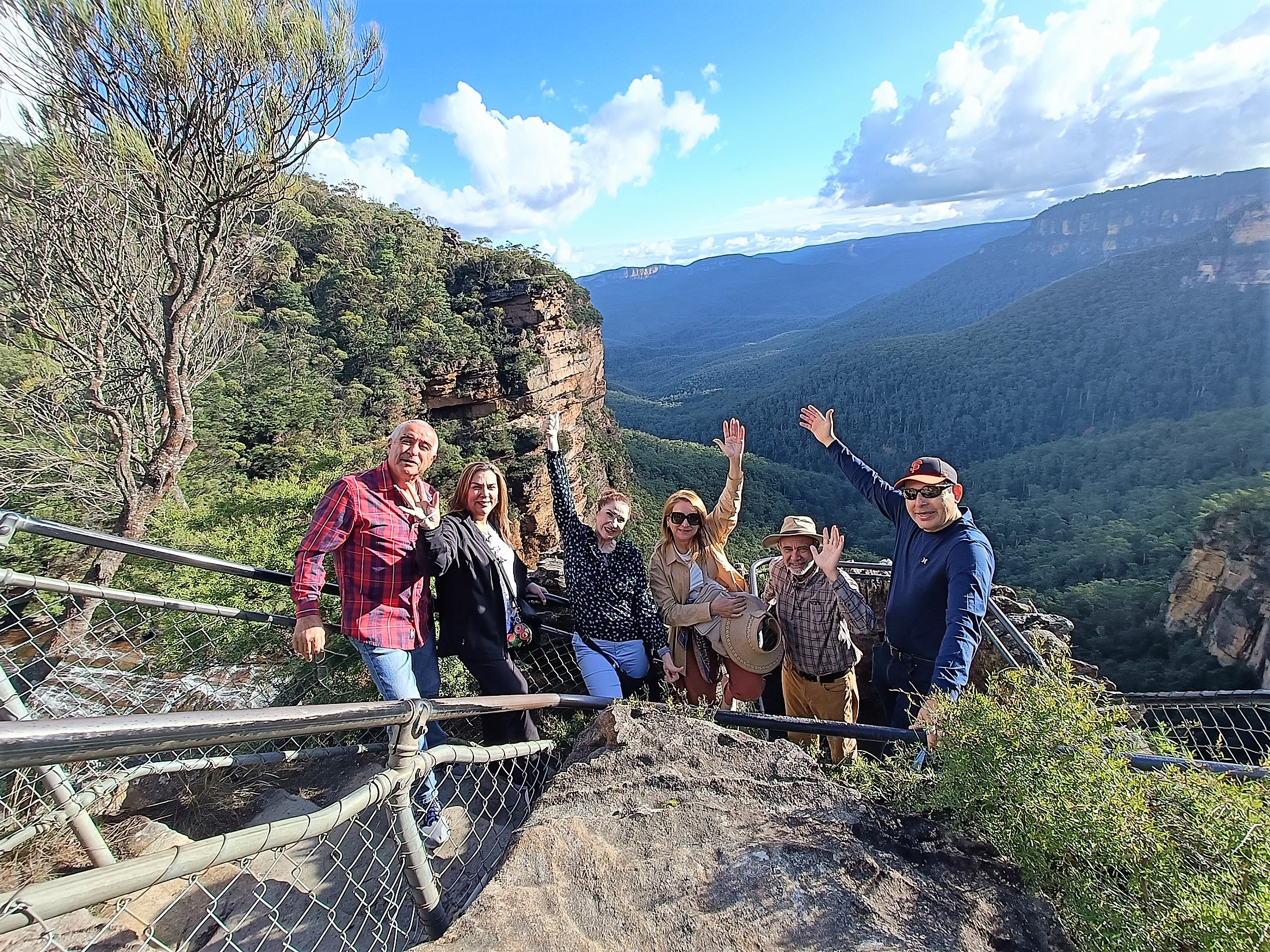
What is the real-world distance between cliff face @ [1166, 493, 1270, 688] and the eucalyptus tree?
91.4ft

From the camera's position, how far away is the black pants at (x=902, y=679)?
3.20 metres

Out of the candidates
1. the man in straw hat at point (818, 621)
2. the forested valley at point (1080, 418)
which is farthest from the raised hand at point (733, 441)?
the forested valley at point (1080, 418)

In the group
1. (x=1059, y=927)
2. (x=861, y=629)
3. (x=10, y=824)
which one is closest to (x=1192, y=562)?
(x=861, y=629)

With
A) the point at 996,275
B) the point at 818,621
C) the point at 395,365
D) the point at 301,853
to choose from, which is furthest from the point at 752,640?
the point at 996,275

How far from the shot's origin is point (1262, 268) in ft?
260

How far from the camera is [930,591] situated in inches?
120

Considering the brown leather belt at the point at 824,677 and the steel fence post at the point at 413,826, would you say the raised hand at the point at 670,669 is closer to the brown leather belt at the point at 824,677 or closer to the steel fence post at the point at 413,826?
the brown leather belt at the point at 824,677

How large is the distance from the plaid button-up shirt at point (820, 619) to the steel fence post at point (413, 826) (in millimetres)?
2436

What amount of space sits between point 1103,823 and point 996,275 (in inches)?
8374

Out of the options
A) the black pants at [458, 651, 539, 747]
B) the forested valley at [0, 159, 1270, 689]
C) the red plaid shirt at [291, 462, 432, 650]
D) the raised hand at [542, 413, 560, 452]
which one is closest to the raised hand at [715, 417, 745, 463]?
the raised hand at [542, 413, 560, 452]

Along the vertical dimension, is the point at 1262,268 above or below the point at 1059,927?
below

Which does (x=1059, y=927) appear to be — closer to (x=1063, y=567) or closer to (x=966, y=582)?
(x=966, y=582)

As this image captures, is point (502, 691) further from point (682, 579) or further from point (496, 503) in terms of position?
point (682, 579)

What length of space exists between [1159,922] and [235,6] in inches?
399
